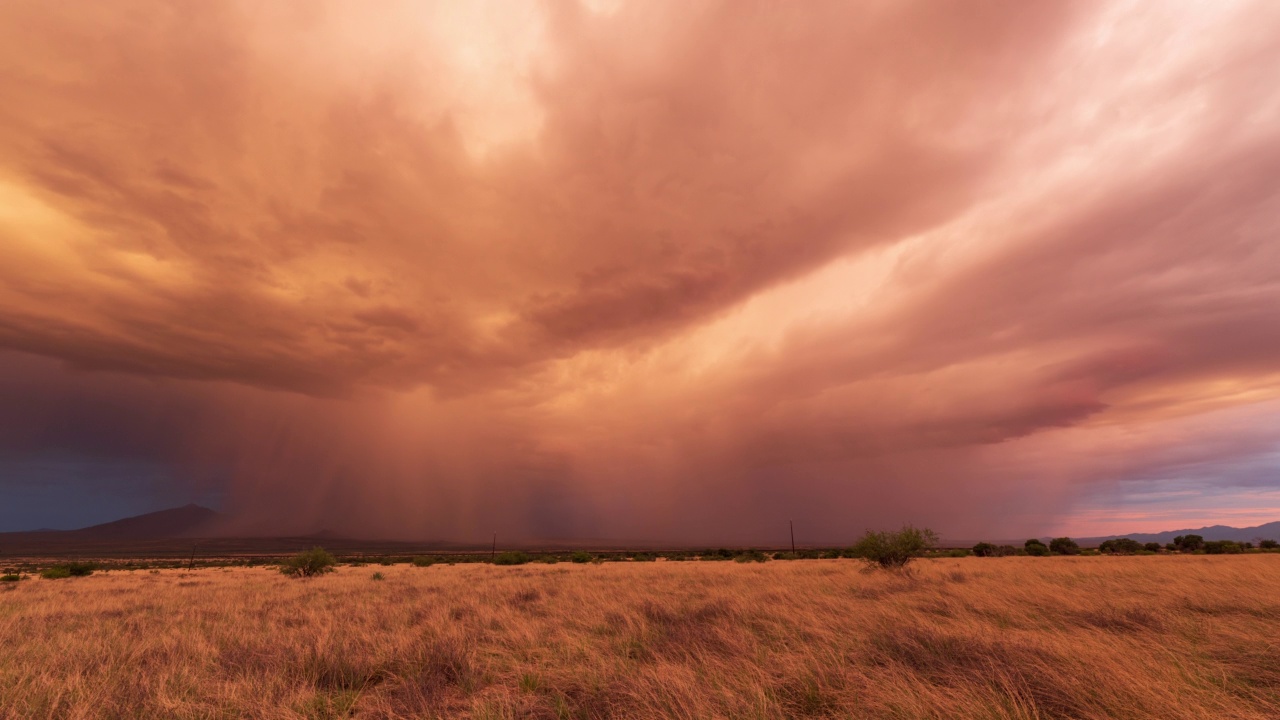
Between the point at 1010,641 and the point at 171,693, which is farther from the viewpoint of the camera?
the point at 1010,641

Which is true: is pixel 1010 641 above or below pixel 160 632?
above

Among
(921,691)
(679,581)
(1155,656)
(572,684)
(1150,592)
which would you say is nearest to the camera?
(921,691)

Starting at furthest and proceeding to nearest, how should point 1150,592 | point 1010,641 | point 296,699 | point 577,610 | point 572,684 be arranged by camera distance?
point 1150,592
point 577,610
point 1010,641
point 572,684
point 296,699

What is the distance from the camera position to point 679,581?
24391 mm

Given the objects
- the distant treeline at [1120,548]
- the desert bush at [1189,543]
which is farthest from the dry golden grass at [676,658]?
the desert bush at [1189,543]

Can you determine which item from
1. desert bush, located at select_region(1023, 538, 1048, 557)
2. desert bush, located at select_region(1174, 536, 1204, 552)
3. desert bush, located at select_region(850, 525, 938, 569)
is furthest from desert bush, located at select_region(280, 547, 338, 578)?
desert bush, located at select_region(1174, 536, 1204, 552)

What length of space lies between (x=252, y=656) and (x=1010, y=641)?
46.5 feet

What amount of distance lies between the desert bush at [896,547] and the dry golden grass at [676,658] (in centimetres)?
1318

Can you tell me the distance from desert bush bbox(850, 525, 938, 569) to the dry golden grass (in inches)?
519

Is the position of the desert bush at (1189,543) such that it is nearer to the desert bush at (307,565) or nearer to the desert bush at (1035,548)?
the desert bush at (1035,548)

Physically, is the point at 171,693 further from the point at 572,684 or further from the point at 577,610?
the point at 577,610

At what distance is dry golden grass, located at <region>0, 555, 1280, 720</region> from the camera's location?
21.6 feet

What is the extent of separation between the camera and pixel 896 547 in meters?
29.2

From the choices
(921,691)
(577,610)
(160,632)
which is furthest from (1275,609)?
(160,632)
